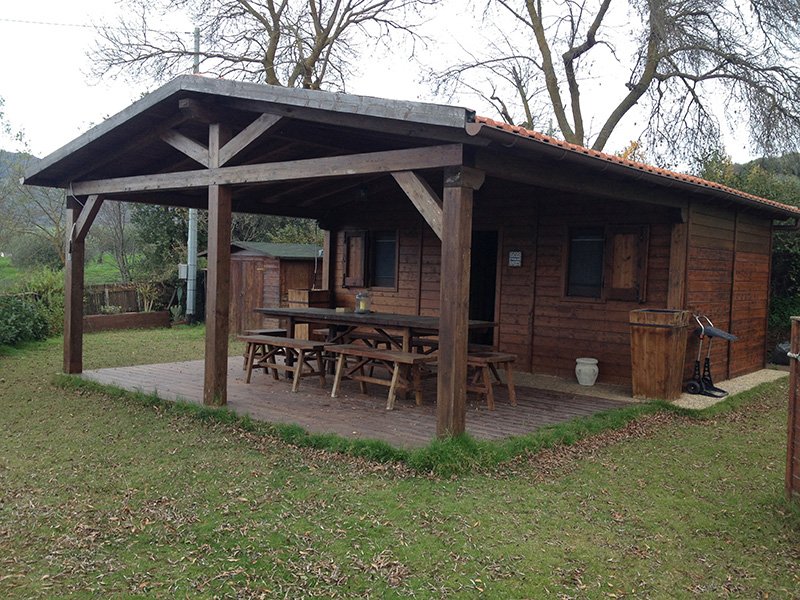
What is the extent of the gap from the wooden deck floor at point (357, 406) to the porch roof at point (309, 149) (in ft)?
6.99

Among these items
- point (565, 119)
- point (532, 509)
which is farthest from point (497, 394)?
point (565, 119)

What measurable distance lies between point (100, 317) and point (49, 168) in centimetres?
677

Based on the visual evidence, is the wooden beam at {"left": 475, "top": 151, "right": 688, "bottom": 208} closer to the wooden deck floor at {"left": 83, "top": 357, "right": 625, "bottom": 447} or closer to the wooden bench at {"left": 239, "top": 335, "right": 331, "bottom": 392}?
the wooden deck floor at {"left": 83, "top": 357, "right": 625, "bottom": 447}

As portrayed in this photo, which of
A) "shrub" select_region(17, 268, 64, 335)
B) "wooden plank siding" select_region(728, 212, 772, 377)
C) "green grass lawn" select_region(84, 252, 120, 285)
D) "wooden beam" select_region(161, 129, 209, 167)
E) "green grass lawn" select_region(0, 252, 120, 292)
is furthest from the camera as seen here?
"green grass lawn" select_region(84, 252, 120, 285)

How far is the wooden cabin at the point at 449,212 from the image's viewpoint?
5.02 m

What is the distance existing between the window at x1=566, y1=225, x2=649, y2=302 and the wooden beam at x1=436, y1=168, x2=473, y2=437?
3.77 meters

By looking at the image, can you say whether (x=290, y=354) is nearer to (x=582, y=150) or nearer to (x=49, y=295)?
(x=582, y=150)

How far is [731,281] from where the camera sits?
9.17m

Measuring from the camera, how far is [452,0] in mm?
17797

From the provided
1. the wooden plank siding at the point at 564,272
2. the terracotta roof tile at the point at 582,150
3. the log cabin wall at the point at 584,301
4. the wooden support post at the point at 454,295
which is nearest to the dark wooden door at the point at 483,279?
the wooden plank siding at the point at 564,272

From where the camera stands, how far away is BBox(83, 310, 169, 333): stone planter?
45.9ft

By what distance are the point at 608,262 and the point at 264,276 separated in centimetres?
797

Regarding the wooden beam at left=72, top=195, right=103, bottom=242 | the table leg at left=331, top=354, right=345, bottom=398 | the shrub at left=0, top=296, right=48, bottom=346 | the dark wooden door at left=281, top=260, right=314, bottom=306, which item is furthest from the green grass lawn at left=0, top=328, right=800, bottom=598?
the dark wooden door at left=281, top=260, right=314, bottom=306

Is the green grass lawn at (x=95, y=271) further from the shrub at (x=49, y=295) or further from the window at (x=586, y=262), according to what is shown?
the window at (x=586, y=262)
